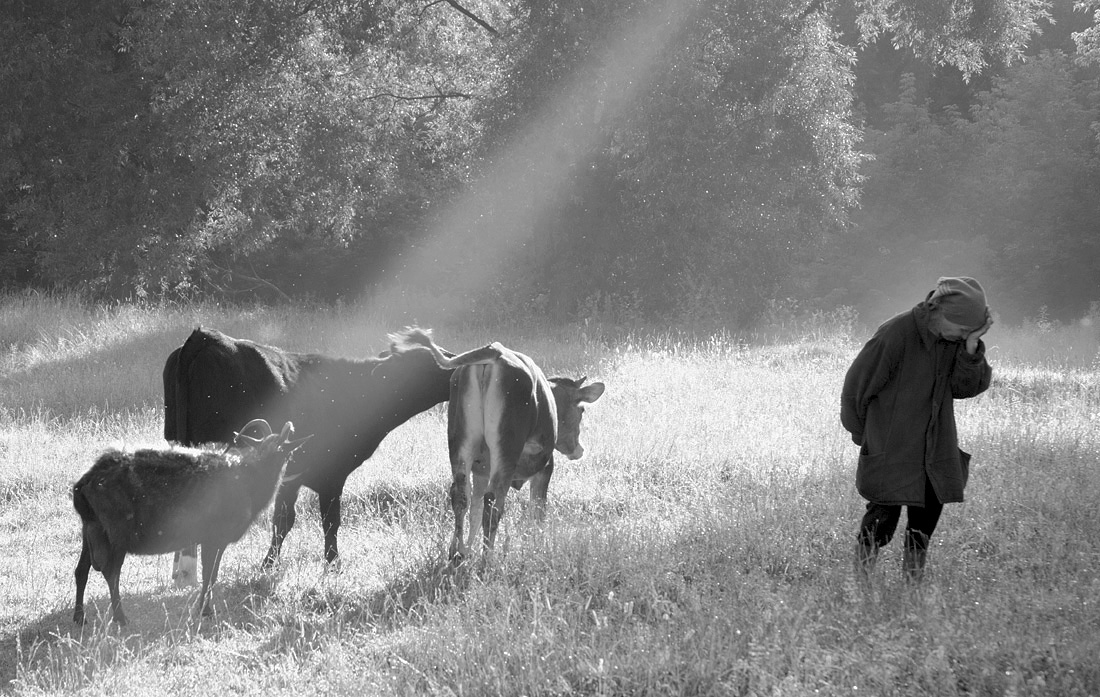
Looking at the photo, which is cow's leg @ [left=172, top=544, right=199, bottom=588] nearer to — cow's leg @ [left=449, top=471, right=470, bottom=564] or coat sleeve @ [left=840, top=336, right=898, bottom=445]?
cow's leg @ [left=449, top=471, right=470, bottom=564]

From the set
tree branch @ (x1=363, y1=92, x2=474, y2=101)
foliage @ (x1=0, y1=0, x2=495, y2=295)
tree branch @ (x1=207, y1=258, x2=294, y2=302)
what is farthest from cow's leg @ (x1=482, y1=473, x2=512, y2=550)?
tree branch @ (x1=207, y1=258, x2=294, y2=302)

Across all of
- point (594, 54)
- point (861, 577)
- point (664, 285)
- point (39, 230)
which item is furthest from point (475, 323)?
point (861, 577)

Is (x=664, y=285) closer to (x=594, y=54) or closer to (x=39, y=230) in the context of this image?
(x=594, y=54)

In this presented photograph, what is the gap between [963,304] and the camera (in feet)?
18.6

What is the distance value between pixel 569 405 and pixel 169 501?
3.66 metres

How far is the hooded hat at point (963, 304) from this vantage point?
5.66 meters

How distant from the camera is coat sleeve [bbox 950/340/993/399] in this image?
19.3 feet

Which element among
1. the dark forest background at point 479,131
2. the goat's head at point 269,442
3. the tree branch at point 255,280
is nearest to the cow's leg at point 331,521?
the goat's head at point 269,442

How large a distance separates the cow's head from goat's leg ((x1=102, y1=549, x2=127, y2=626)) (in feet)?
12.5

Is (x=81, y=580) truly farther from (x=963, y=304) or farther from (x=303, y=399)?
(x=963, y=304)

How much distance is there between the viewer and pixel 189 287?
98.9 feet

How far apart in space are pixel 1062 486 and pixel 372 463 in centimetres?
612

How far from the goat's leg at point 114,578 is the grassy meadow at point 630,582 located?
13 cm

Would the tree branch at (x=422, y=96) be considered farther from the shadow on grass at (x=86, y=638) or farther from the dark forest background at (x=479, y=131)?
the shadow on grass at (x=86, y=638)
